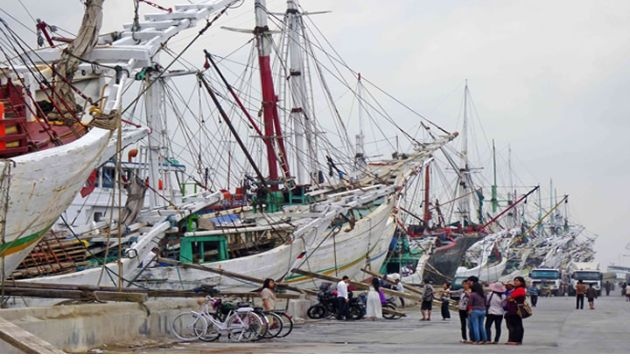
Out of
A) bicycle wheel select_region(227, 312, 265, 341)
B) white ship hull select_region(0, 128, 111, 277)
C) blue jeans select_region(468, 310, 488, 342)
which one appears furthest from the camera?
blue jeans select_region(468, 310, 488, 342)

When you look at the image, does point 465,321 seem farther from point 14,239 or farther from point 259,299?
point 14,239

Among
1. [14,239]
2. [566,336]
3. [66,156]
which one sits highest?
[66,156]

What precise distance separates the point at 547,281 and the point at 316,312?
46.9 metres

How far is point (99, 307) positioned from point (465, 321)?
21.0ft

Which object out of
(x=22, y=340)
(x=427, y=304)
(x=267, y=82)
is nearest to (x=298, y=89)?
(x=267, y=82)

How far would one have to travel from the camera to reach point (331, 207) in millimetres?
37219

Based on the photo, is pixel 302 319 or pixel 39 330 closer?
pixel 39 330

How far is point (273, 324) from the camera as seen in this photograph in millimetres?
20453

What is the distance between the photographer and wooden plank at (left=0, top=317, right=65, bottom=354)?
13.6 meters

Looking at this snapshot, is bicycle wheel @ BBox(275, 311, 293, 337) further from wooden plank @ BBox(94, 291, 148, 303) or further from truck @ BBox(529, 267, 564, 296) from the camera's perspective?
truck @ BBox(529, 267, 564, 296)

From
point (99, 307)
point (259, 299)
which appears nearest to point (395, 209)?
point (259, 299)

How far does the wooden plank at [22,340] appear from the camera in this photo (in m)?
13.6

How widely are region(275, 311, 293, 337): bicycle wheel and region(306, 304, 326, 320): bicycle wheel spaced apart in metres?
5.83

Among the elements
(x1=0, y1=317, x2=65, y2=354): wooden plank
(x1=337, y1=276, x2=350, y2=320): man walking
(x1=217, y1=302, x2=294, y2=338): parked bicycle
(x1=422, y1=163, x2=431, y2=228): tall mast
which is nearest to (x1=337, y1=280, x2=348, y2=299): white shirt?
(x1=337, y1=276, x2=350, y2=320): man walking
